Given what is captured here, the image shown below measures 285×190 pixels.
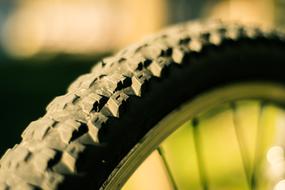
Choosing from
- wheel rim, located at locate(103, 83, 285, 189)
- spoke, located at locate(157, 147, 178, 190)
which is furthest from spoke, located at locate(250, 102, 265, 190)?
spoke, located at locate(157, 147, 178, 190)

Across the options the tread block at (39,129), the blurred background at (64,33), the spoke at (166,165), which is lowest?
the tread block at (39,129)

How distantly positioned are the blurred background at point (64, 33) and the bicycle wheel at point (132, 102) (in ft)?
3.49

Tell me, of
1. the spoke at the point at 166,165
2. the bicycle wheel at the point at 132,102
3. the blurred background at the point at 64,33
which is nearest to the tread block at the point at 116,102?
the bicycle wheel at the point at 132,102

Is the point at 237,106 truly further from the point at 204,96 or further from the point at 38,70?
the point at 38,70

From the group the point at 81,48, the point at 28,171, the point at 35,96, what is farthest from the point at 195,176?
the point at 81,48

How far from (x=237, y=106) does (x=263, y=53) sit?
0.40 ft

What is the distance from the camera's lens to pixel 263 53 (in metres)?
1.12

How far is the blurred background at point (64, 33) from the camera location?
444 centimetres

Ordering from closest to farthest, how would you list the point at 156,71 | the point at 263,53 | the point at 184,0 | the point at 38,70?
the point at 156,71 < the point at 263,53 < the point at 38,70 < the point at 184,0

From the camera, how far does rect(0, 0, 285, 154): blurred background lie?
175 inches

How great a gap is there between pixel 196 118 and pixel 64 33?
8.80 meters

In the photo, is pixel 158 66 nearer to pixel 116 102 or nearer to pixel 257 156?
pixel 116 102

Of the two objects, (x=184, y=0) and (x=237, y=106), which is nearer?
(x=237, y=106)

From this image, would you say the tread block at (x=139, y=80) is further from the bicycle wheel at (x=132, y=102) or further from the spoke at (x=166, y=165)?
the spoke at (x=166, y=165)
